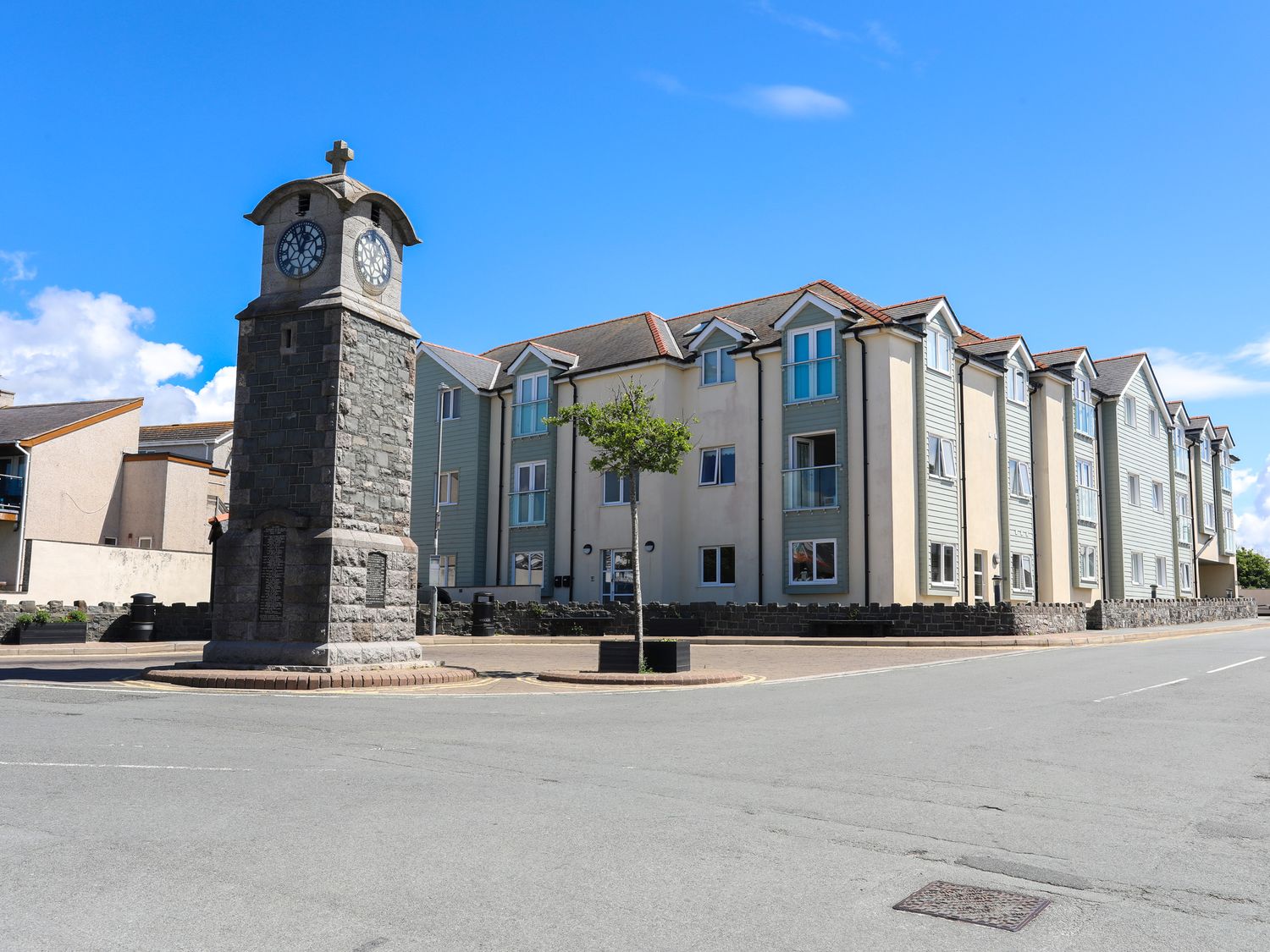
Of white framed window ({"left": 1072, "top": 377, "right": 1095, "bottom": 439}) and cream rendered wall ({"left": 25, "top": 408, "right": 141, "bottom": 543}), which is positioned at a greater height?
white framed window ({"left": 1072, "top": 377, "right": 1095, "bottom": 439})

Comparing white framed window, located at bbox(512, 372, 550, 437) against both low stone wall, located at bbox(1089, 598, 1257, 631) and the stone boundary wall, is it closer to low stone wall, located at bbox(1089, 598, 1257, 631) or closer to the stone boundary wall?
the stone boundary wall

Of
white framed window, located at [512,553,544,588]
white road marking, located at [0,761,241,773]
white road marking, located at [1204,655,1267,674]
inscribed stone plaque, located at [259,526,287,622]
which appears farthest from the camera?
white framed window, located at [512,553,544,588]

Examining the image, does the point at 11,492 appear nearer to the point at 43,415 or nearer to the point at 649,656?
the point at 43,415

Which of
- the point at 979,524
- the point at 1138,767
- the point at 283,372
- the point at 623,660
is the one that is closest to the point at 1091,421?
the point at 979,524

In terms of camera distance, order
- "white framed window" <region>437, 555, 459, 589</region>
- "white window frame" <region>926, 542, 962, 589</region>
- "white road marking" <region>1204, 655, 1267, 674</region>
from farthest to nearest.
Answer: "white framed window" <region>437, 555, 459, 589</region>, "white window frame" <region>926, 542, 962, 589</region>, "white road marking" <region>1204, 655, 1267, 674</region>

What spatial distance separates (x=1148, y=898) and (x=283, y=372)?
632 inches

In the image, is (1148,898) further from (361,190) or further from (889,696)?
(361,190)

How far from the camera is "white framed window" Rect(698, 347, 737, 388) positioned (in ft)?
116

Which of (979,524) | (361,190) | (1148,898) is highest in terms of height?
(361,190)

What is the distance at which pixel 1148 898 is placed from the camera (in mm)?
5082

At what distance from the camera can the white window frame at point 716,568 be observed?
113 ft

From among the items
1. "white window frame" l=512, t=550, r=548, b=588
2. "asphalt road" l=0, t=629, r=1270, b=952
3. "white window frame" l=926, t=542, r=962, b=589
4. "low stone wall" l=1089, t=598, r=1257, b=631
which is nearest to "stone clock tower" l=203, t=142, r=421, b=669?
"asphalt road" l=0, t=629, r=1270, b=952

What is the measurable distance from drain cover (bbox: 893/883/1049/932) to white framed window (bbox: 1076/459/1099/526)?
124ft

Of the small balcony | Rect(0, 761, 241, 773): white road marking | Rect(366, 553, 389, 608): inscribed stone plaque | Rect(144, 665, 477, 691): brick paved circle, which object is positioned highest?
the small balcony
